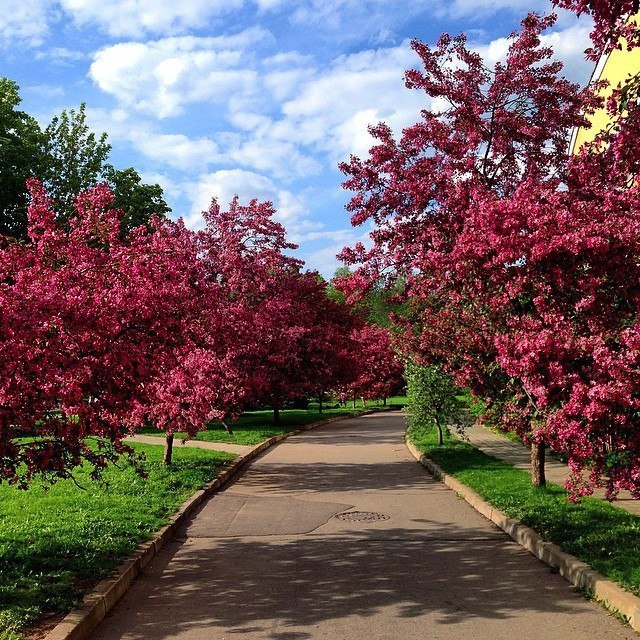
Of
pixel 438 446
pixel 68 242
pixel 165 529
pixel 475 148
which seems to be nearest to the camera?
pixel 68 242

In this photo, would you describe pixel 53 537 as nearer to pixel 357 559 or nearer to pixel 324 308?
pixel 357 559

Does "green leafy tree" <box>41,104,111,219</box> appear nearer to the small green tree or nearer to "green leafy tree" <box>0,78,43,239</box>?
"green leafy tree" <box>0,78,43,239</box>

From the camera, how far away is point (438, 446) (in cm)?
1892

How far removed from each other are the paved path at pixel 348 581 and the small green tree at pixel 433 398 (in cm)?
671

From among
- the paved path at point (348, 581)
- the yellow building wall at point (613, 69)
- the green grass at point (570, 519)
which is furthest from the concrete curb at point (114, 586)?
the yellow building wall at point (613, 69)

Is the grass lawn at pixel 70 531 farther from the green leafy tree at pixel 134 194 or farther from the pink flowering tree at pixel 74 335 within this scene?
the green leafy tree at pixel 134 194

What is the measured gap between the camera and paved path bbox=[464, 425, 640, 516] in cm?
972

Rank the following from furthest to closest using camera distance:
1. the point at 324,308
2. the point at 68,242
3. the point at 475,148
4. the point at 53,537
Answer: the point at 324,308
the point at 475,148
the point at 53,537
the point at 68,242

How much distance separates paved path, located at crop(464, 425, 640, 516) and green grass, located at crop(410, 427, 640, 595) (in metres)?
0.39

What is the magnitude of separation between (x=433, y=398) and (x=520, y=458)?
3029mm

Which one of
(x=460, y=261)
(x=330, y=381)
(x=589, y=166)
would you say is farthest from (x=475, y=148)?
(x=330, y=381)

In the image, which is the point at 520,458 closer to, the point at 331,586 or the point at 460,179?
the point at 460,179

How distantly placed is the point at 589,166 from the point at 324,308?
23.4m

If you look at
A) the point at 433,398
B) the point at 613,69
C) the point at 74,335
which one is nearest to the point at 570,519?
the point at 74,335
